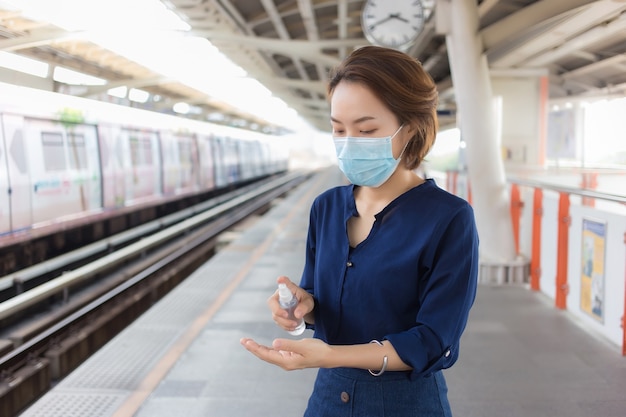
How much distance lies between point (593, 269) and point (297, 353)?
162 inches

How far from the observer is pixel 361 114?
139cm

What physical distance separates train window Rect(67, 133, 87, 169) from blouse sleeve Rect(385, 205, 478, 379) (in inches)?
356

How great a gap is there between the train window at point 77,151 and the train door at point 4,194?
1.94m

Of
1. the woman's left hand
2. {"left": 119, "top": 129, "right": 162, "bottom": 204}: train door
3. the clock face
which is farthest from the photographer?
{"left": 119, "top": 129, "right": 162, "bottom": 204}: train door

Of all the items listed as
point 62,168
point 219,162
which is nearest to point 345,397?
point 62,168

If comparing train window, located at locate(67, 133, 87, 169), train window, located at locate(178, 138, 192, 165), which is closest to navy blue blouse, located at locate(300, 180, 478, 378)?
train window, located at locate(67, 133, 87, 169)

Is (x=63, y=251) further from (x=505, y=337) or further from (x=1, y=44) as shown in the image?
(x=505, y=337)

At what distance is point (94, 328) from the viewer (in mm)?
7023

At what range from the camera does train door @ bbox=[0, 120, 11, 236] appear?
23.9 feet

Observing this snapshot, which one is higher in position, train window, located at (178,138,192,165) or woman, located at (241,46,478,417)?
train window, located at (178,138,192,165)

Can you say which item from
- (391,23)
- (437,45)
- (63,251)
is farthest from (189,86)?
(391,23)

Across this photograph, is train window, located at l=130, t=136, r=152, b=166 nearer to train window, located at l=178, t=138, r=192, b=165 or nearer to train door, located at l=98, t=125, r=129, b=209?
train door, located at l=98, t=125, r=129, b=209

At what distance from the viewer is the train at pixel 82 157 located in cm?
770

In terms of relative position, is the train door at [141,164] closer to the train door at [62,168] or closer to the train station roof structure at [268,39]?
the train station roof structure at [268,39]
